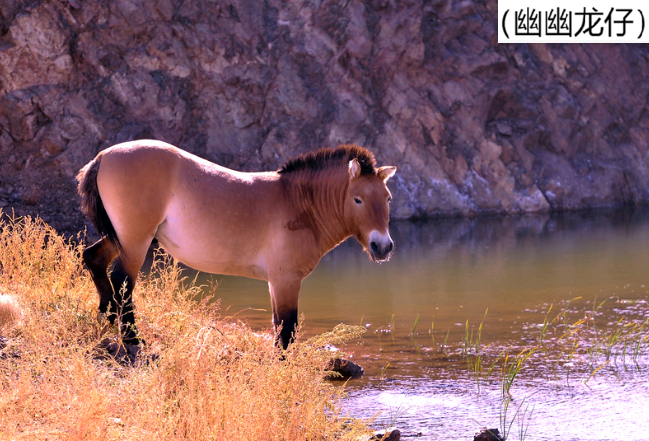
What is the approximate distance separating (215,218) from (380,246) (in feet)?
5.04

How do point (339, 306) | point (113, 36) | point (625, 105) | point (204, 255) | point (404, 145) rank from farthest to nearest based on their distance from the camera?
point (625, 105)
point (404, 145)
point (113, 36)
point (339, 306)
point (204, 255)

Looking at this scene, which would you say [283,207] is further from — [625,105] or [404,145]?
[625,105]

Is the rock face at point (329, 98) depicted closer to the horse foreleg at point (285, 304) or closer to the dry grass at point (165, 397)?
the horse foreleg at point (285, 304)

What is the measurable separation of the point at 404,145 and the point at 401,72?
3.51m

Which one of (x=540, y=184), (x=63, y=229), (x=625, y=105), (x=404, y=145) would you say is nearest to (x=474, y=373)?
(x=63, y=229)

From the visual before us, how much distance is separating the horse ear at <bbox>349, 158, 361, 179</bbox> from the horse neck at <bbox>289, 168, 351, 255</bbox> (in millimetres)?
192

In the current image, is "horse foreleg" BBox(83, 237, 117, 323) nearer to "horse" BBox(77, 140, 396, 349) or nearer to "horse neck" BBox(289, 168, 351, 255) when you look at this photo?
"horse" BBox(77, 140, 396, 349)

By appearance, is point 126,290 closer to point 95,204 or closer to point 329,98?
point 95,204

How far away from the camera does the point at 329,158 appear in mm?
6754

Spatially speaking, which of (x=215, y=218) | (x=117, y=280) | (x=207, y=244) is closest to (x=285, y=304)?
(x=207, y=244)

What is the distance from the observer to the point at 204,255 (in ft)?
20.2

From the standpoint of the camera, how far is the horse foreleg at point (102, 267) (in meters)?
6.18

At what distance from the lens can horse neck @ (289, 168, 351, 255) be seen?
656 cm

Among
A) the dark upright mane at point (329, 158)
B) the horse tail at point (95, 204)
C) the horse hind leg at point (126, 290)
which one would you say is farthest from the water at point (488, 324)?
the horse tail at point (95, 204)
